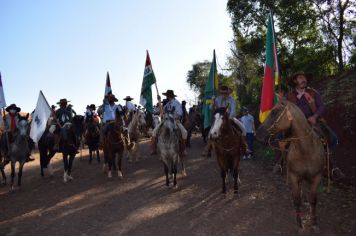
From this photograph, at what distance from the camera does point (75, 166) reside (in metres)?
17.7

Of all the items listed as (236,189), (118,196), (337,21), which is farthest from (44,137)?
(337,21)

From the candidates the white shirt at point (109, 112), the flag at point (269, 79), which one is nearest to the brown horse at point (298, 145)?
the flag at point (269, 79)

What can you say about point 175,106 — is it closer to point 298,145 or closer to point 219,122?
point 219,122

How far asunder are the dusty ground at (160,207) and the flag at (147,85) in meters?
2.83

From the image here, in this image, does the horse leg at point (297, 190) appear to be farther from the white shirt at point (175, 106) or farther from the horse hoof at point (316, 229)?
the white shirt at point (175, 106)

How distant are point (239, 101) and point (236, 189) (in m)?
30.9

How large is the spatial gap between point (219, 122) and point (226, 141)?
2.29 feet

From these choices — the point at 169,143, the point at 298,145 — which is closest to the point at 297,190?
the point at 298,145

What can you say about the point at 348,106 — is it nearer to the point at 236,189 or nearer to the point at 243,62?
the point at 236,189

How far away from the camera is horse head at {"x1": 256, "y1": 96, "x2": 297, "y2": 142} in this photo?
6875 millimetres

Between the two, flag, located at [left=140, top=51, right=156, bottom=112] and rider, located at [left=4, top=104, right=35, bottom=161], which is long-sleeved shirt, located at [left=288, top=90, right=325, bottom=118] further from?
rider, located at [left=4, top=104, right=35, bottom=161]

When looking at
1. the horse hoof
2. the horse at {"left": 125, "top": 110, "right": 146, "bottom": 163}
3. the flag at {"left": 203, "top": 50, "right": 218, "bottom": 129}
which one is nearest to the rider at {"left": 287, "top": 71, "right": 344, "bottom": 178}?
the horse hoof

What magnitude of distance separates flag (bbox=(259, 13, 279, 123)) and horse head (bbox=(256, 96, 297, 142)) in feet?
4.40

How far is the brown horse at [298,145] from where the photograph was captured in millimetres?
6902
